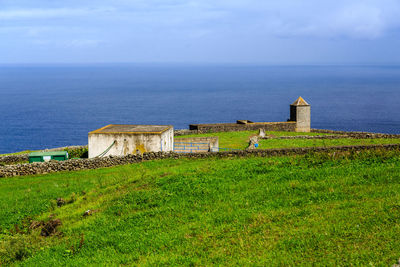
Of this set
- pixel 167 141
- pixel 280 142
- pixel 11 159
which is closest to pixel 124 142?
pixel 167 141

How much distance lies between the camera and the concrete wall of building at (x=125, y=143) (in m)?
26.0

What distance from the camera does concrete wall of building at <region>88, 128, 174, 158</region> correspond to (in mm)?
26031

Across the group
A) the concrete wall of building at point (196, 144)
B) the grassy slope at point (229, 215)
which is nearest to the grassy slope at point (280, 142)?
the concrete wall of building at point (196, 144)

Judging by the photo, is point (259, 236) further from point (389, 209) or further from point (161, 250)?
point (389, 209)

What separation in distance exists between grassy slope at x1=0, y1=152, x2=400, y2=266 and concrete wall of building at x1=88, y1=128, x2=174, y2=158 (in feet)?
22.1

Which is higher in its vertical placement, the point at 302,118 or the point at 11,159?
the point at 302,118

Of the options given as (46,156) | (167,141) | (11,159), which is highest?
(167,141)

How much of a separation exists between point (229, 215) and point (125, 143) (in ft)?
48.3

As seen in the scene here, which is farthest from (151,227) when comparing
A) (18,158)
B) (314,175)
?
(18,158)

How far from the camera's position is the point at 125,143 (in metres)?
26.2

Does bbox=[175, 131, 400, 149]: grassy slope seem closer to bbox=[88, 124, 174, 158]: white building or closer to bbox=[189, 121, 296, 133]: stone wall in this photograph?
bbox=[189, 121, 296, 133]: stone wall

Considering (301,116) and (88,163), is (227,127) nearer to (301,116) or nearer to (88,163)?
(301,116)

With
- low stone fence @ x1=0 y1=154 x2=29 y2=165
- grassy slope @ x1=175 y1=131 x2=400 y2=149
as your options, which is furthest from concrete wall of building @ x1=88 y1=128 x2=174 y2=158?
grassy slope @ x1=175 y1=131 x2=400 y2=149

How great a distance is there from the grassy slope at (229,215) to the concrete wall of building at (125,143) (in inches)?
265
